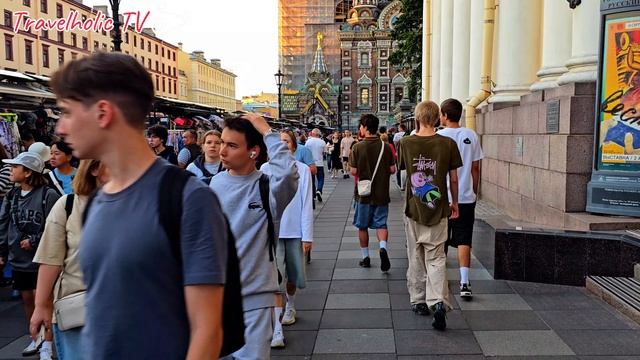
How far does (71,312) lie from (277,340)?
86.4 inches

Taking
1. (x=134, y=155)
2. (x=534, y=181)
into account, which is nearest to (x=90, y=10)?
(x=534, y=181)

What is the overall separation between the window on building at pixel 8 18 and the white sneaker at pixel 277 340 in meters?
51.5

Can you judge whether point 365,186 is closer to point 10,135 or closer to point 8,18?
point 10,135

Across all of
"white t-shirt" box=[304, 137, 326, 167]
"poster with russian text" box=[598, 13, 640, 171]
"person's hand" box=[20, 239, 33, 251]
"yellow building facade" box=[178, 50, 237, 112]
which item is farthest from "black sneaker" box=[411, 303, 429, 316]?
"yellow building facade" box=[178, 50, 237, 112]

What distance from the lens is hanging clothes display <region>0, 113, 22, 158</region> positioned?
408 inches

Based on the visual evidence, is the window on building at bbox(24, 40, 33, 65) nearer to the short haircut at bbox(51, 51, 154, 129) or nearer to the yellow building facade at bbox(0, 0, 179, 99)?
the yellow building facade at bbox(0, 0, 179, 99)

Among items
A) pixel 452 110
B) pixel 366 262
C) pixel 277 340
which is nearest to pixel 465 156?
pixel 452 110

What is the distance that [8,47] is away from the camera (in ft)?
161

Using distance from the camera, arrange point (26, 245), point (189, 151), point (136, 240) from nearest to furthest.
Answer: point (136, 240), point (26, 245), point (189, 151)

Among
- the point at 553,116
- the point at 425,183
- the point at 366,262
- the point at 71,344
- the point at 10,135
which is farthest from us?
the point at 10,135

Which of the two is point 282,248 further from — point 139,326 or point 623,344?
point 139,326

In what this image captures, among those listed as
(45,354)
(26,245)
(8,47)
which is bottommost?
(45,354)

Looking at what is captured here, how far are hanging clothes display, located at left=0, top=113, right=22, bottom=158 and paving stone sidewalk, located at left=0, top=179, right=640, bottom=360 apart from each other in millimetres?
3987

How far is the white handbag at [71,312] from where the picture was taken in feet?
10.1
